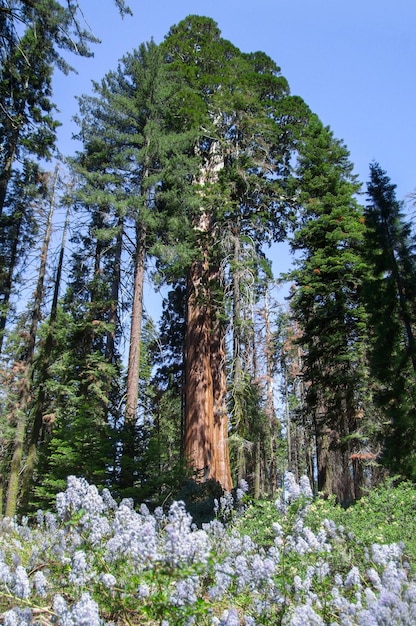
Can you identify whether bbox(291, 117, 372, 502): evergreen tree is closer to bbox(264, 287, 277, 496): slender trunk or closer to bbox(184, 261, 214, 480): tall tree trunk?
bbox(184, 261, 214, 480): tall tree trunk

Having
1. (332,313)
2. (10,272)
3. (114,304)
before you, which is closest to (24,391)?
(114,304)

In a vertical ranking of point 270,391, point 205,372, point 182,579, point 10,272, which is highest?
point 10,272

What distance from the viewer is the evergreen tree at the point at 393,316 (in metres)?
11.4

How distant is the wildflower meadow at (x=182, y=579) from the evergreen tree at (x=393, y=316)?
7.36m

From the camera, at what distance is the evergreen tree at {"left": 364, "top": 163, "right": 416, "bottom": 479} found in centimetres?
1143

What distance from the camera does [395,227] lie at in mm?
12805

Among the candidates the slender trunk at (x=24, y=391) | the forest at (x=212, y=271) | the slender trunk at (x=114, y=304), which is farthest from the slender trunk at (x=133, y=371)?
the slender trunk at (x=24, y=391)

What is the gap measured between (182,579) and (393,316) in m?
10.9

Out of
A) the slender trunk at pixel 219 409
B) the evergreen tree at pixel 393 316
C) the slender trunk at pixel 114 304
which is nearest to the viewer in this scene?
the evergreen tree at pixel 393 316

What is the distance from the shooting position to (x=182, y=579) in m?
2.60

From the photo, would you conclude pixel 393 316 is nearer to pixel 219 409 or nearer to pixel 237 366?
pixel 237 366

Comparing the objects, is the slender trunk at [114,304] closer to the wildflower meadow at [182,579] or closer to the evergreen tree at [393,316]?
the evergreen tree at [393,316]

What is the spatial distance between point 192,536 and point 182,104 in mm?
14326

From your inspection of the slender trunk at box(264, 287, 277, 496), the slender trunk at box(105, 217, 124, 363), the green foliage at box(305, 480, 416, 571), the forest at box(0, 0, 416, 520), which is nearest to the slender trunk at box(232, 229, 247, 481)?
the forest at box(0, 0, 416, 520)
